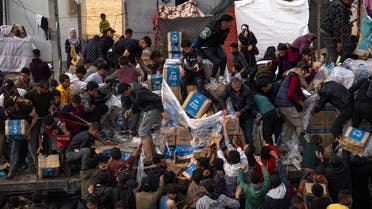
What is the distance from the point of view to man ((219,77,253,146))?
13070 millimetres

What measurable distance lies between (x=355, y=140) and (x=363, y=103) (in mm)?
686

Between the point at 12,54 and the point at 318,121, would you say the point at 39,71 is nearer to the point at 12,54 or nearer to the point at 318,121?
the point at 12,54

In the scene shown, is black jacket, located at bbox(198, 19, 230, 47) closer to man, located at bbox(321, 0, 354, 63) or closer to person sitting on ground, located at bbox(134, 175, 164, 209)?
man, located at bbox(321, 0, 354, 63)

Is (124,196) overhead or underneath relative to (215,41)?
underneath

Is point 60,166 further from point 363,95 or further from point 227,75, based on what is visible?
point 363,95

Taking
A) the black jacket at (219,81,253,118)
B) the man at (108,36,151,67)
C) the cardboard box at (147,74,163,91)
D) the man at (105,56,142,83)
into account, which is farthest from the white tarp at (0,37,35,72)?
the black jacket at (219,81,253,118)

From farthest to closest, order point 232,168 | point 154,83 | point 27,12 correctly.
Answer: point 27,12 < point 154,83 < point 232,168

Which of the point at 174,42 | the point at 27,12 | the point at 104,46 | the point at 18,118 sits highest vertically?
the point at 27,12

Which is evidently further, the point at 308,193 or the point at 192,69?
the point at 192,69

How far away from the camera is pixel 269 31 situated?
1889 centimetres

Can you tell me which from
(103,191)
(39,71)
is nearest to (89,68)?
(39,71)

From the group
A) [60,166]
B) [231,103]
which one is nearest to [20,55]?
[60,166]

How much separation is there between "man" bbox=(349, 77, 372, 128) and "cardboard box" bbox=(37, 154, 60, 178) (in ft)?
18.5

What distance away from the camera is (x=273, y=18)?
746 inches
